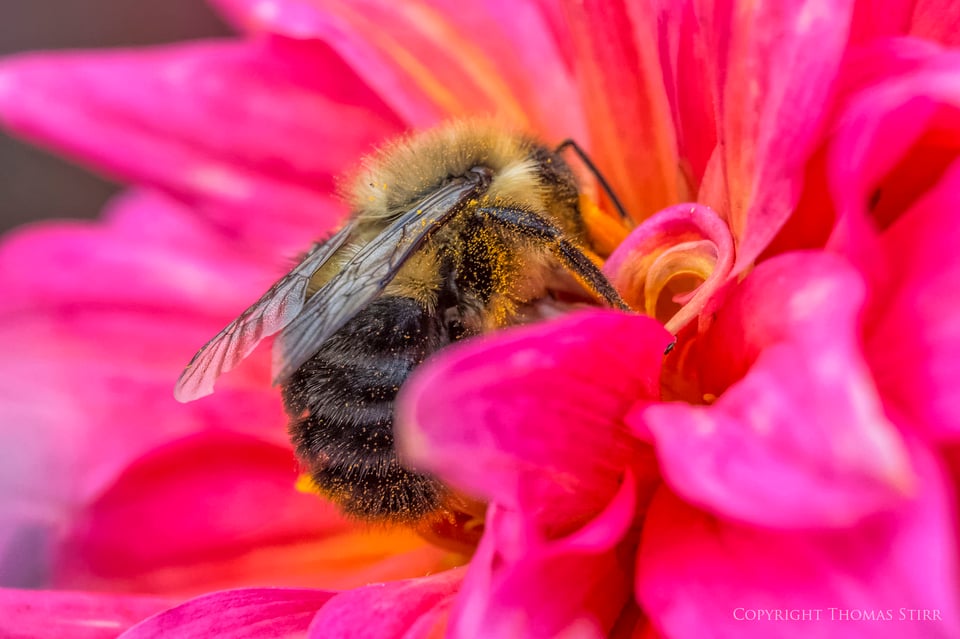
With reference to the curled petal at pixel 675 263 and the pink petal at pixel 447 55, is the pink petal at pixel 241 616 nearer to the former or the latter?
the curled petal at pixel 675 263

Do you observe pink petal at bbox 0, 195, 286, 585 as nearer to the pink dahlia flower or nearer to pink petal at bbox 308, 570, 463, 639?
the pink dahlia flower

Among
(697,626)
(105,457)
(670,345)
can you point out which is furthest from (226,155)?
(697,626)

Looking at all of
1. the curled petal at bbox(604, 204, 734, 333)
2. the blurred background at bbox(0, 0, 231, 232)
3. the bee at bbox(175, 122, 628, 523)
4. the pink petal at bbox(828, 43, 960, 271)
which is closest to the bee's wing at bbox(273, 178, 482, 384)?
the bee at bbox(175, 122, 628, 523)

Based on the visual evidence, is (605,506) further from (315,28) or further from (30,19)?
(30,19)

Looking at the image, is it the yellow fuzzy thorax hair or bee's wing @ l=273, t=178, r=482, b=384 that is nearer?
bee's wing @ l=273, t=178, r=482, b=384

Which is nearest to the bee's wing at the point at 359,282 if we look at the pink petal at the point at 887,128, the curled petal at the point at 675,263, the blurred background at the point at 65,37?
the curled petal at the point at 675,263

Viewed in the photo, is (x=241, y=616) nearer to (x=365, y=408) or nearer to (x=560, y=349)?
(x=365, y=408)
